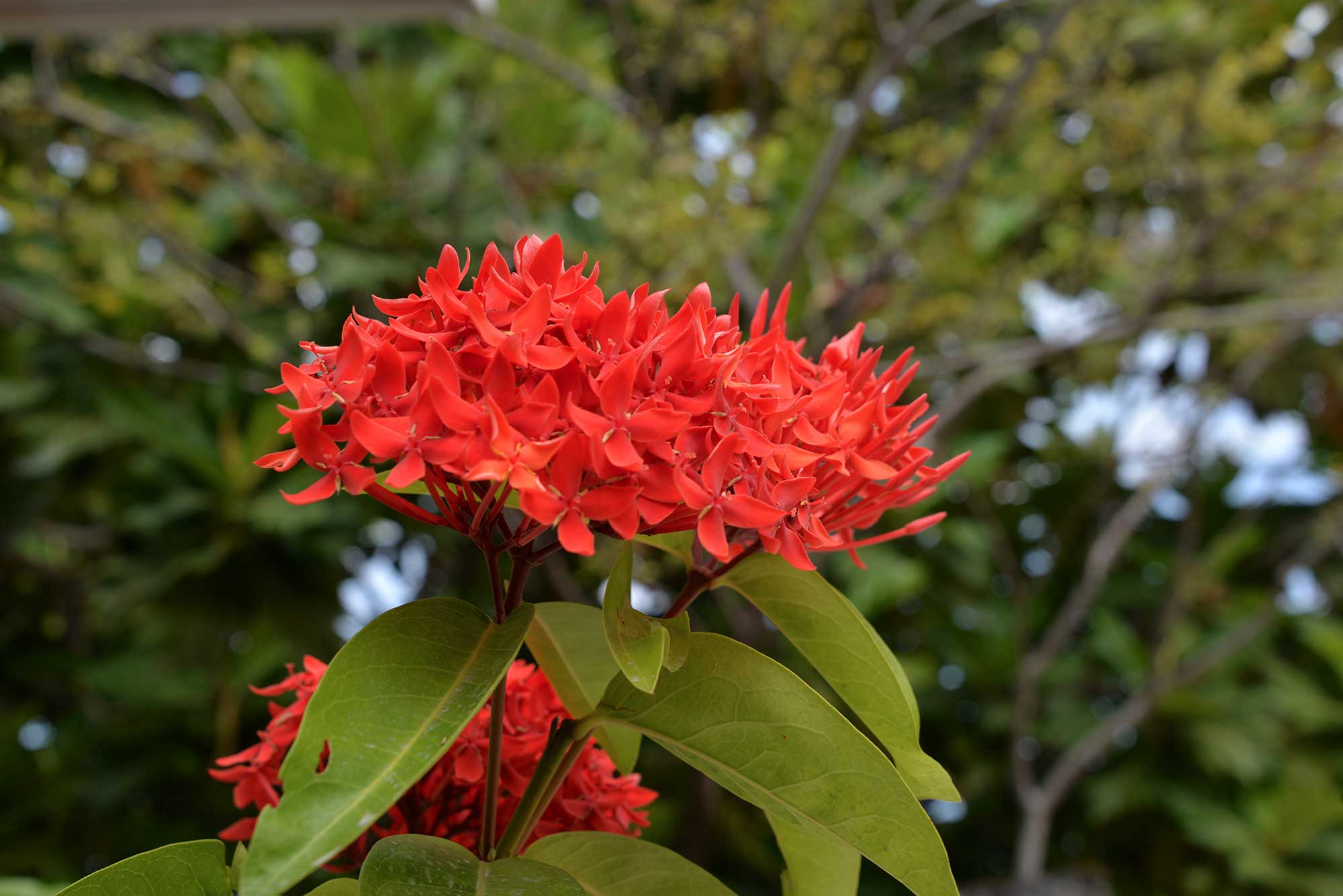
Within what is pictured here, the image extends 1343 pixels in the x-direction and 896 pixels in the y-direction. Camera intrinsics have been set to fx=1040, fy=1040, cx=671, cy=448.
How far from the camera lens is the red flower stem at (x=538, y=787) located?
0.46 metres

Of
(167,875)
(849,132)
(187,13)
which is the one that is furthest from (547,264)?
(849,132)

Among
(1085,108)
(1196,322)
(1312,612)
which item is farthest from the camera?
(1312,612)

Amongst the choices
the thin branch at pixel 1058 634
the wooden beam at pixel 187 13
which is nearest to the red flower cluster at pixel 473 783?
the wooden beam at pixel 187 13

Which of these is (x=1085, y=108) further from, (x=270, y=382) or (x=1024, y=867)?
(x=270, y=382)

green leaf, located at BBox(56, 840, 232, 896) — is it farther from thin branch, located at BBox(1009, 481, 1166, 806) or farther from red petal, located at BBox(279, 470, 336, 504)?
thin branch, located at BBox(1009, 481, 1166, 806)

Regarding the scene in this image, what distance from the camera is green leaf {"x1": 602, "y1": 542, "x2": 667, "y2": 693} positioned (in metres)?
0.38

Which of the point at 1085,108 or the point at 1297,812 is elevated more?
the point at 1085,108

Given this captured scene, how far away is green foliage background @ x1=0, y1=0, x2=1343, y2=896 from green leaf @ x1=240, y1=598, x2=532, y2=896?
6.29 ft

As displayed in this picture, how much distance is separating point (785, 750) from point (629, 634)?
0.08 m

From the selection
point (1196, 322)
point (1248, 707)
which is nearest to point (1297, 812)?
point (1248, 707)

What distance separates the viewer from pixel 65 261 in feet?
10.3

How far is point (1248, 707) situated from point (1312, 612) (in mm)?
551

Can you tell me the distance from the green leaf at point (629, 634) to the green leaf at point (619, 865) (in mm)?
101

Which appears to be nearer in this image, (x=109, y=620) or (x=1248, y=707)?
(x=109, y=620)
